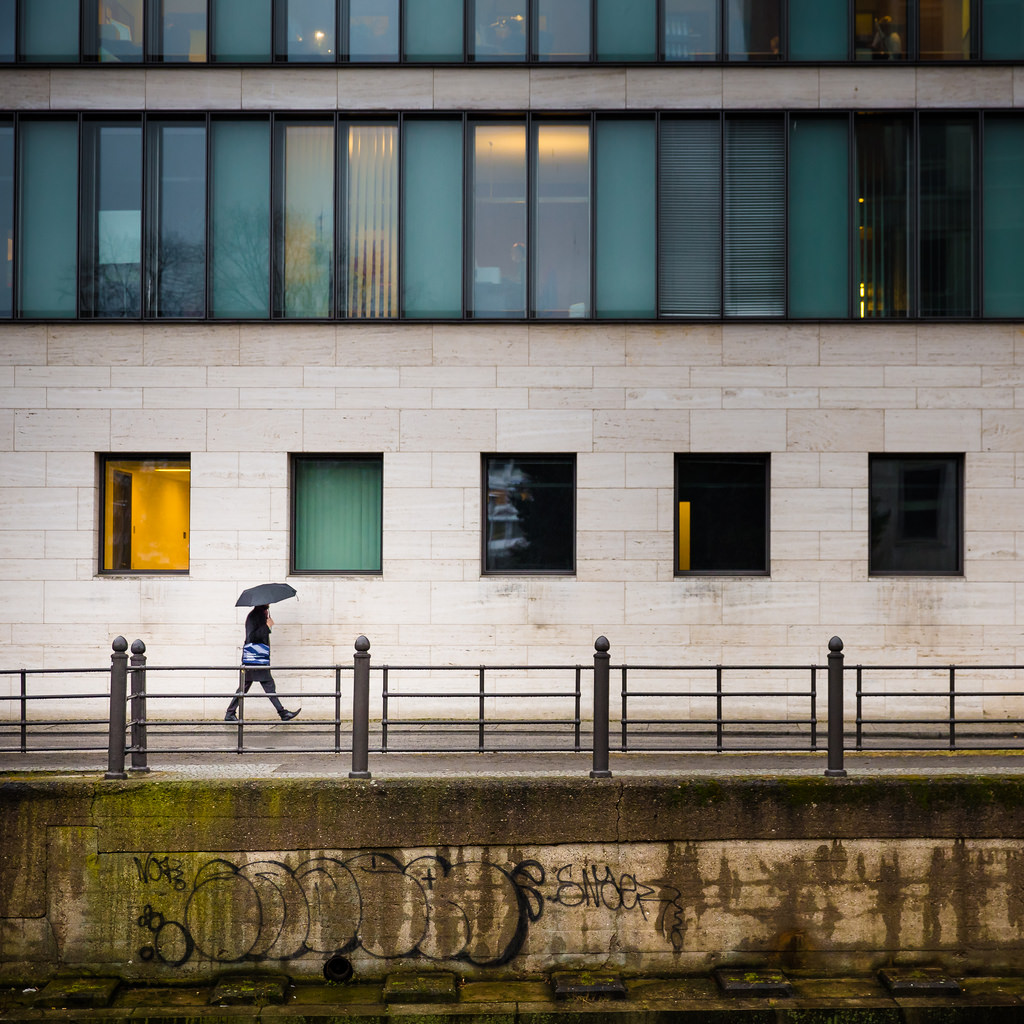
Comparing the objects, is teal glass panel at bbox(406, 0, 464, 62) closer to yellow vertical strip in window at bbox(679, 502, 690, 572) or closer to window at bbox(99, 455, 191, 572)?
window at bbox(99, 455, 191, 572)

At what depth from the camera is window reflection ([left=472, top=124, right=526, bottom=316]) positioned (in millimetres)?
15086

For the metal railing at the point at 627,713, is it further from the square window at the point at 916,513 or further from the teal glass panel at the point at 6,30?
the teal glass panel at the point at 6,30

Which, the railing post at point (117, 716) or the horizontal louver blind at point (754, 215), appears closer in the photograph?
the railing post at point (117, 716)

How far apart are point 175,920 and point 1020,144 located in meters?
15.0

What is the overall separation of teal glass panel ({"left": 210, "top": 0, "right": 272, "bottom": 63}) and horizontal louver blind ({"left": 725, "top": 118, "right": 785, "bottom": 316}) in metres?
6.94

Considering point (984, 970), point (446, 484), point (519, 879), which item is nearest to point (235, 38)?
point (446, 484)

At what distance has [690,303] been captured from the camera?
594 inches

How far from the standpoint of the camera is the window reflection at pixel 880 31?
1496 centimetres

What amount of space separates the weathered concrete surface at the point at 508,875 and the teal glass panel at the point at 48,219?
27.6 ft

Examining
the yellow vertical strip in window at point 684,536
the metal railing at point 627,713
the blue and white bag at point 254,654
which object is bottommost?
the metal railing at point 627,713

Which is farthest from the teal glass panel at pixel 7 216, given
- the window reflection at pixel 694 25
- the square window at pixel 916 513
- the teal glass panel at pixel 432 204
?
the square window at pixel 916 513

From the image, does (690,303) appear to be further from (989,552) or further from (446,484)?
(989,552)

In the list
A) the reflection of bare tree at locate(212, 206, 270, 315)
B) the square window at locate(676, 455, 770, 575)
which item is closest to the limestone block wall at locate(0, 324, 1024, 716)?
the square window at locate(676, 455, 770, 575)

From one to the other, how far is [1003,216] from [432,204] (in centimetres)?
838
